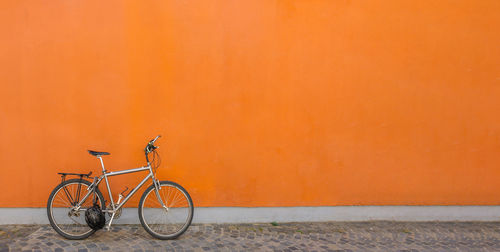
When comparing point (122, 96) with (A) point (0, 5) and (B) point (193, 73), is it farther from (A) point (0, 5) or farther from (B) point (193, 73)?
(A) point (0, 5)

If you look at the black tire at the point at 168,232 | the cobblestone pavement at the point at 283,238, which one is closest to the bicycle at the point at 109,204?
the black tire at the point at 168,232

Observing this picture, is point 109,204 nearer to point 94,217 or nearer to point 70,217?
point 94,217

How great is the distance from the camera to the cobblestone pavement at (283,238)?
4027mm

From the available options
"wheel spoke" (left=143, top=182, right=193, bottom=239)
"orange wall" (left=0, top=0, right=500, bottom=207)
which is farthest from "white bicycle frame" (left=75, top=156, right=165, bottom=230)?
"orange wall" (left=0, top=0, right=500, bottom=207)

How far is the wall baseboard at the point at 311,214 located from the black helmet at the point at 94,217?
1.58 feet

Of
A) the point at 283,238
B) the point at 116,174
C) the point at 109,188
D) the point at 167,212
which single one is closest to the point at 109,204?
the point at 109,188

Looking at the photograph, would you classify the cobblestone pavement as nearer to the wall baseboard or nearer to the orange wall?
the wall baseboard

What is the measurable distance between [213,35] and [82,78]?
1.78m

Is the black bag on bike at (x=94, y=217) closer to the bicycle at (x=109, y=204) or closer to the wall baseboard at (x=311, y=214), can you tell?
the bicycle at (x=109, y=204)

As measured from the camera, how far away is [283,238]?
436 centimetres

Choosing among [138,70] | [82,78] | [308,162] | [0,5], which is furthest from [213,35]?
[0,5]

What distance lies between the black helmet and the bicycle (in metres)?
0.02

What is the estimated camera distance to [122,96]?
15.2 feet

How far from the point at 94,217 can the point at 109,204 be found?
0.90 feet
